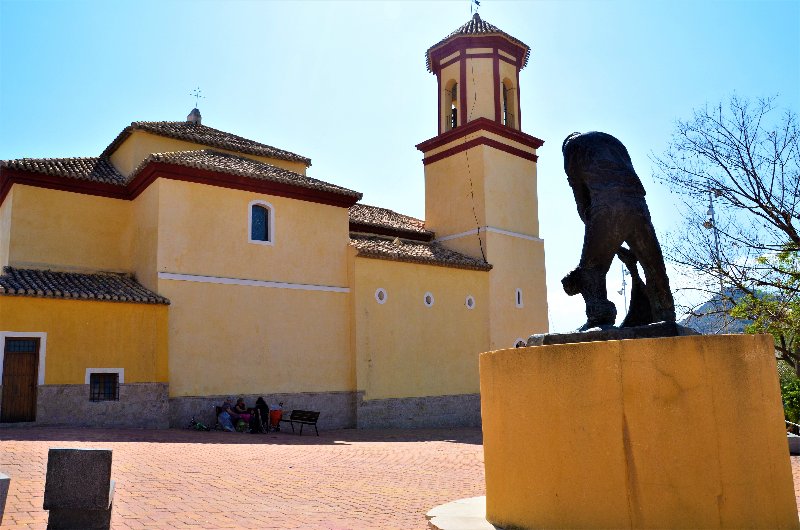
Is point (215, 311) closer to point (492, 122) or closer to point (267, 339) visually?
point (267, 339)

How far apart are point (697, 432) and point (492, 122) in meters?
19.7

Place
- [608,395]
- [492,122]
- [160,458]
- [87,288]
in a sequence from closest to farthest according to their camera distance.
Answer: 1. [608,395]
2. [160,458]
3. [87,288]
4. [492,122]

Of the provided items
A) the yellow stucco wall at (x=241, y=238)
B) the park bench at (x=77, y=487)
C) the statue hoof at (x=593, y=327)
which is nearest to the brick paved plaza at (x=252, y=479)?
the park bench at (x=77, y=487)

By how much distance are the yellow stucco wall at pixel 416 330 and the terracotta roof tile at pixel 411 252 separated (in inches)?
11.2

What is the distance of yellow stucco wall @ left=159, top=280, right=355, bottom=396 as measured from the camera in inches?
635

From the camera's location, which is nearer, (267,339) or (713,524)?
(713,524)

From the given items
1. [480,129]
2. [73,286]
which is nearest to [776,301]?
[480,129]

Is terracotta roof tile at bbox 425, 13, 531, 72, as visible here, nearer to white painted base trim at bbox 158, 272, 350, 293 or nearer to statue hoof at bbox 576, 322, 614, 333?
white painted base trim at bbox 158, 272, 350, 293

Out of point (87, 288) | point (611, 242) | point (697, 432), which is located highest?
point (87, 288)

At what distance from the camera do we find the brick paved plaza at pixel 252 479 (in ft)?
19.9

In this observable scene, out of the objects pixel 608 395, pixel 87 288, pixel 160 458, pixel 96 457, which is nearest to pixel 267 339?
pixel 87 288

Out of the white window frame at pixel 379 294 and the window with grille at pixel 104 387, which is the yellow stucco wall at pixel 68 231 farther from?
the white window frame at pixel 379 294

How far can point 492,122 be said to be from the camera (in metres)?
22.7

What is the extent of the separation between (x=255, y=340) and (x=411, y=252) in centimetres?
603
